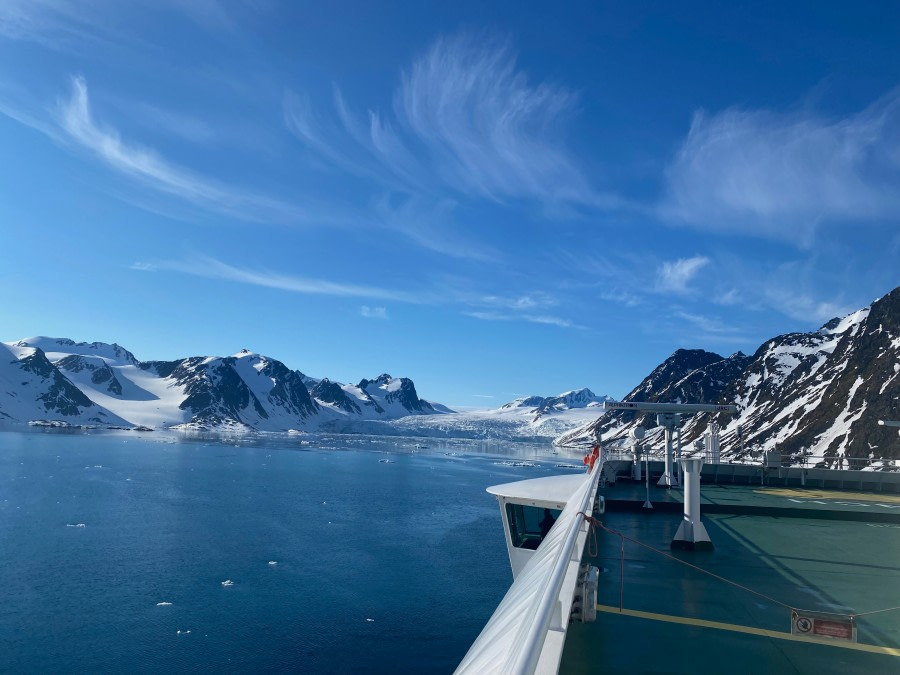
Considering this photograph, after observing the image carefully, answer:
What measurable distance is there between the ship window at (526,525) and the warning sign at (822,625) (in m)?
11.7

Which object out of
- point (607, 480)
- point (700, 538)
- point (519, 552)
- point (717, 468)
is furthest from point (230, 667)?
point (717, 468)

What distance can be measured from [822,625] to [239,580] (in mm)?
34411

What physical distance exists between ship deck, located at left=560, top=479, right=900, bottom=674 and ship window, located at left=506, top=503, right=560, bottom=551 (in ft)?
7.56

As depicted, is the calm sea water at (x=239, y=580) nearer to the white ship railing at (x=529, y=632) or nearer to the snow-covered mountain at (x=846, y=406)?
the white ship railing at (x=529, y=632)

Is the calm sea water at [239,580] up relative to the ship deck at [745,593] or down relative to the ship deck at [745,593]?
down

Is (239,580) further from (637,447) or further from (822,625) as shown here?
(822,625)

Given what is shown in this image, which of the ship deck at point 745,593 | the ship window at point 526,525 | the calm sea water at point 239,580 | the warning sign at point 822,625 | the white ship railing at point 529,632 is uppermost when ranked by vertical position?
the white ship railing at point 529,632

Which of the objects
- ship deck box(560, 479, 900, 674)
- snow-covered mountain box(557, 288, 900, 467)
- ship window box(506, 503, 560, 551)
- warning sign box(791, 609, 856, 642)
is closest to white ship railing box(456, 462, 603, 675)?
ship deck box(560, 479, 900, 674)

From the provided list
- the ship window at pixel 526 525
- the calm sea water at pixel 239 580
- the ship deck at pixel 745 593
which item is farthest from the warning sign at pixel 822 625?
the calm sea water at pixel 239 580

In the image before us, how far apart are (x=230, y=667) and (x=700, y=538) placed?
2018 cm

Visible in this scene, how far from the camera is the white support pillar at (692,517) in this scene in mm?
13680

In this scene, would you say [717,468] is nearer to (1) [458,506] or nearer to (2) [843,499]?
(2) [843,499]

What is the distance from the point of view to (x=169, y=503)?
62969 millimetres

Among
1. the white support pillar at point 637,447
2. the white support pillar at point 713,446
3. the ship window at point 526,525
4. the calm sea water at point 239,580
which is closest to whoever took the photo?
the ship window at point 526,525
